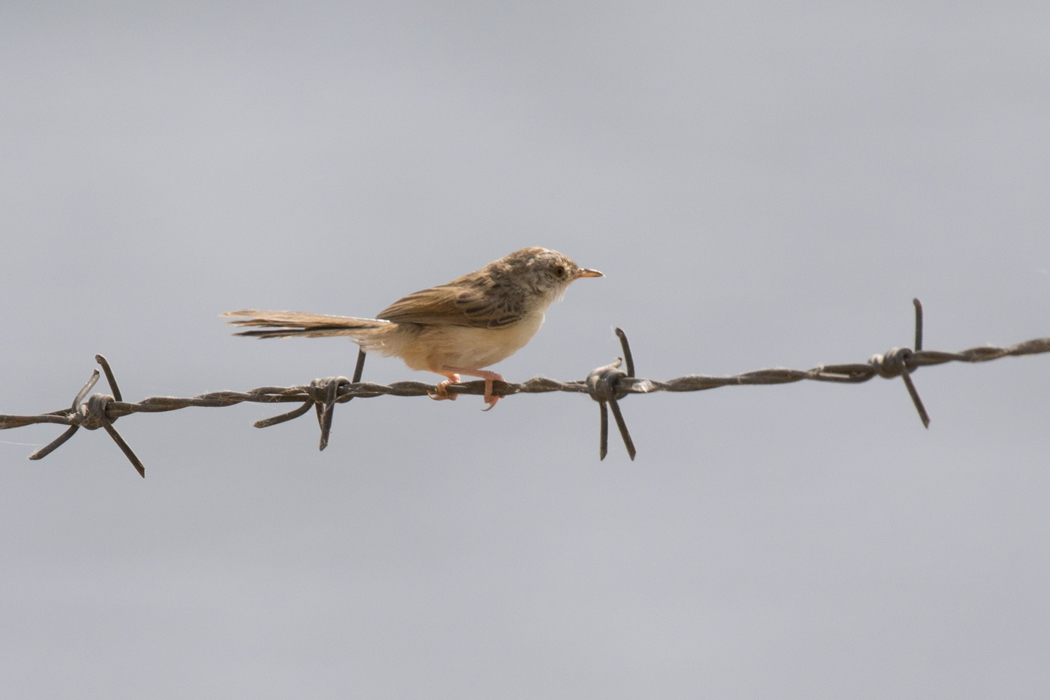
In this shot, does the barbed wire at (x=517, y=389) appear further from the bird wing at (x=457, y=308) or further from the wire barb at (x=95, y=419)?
the bird wing at (x=457, y=308)

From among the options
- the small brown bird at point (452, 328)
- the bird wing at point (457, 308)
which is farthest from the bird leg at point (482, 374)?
the bird wing at point (457, 308)

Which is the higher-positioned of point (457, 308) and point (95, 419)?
point (457, 308)

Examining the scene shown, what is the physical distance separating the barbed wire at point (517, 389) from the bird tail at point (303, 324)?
1.53 feet

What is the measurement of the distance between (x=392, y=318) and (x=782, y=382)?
11.5ft

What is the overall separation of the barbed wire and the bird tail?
0.46m

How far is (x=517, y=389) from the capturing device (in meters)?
4.65

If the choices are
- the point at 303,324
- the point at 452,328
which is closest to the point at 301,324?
the point at 303,324

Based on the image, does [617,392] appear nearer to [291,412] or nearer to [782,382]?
[782,382]

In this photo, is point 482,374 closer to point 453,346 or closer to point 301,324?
point 453,346

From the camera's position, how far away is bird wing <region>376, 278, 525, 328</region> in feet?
21.4

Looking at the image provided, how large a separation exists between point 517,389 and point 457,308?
202cm

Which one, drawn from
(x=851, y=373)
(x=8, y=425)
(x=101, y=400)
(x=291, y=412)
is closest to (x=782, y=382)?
(x=851, y=373)

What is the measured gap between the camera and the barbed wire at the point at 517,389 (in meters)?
3.46

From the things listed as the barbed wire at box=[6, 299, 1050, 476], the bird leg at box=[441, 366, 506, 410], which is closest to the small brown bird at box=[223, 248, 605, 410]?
the bird leg at box=[441, 366, 506, 410]
